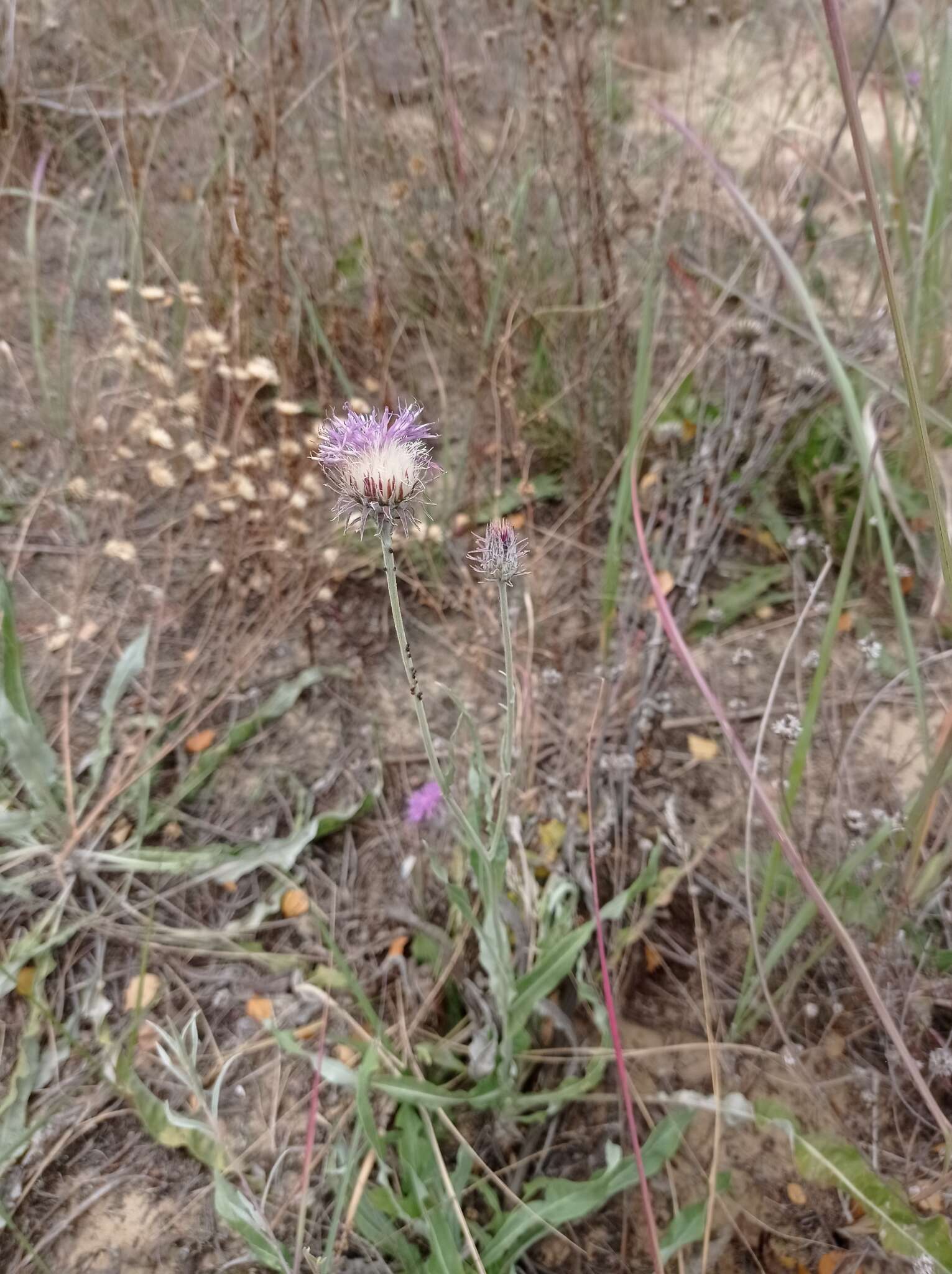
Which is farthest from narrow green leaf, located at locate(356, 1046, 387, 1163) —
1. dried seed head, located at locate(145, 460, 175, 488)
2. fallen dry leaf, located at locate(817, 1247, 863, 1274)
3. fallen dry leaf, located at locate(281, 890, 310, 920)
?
dried seed head, located at locate(145, 460, 175, 488)

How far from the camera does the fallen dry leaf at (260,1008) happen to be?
1.25 m

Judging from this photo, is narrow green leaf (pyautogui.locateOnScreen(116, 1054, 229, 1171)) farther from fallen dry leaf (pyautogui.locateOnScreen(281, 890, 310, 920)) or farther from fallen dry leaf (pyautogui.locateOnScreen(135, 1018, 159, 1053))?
fallen dry leaf (pyautogui.locateOnScreen(281, 890, 310, 920))

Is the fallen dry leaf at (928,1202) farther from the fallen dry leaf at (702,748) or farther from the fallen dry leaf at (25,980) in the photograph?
the fallen dry leaf at (25,980)

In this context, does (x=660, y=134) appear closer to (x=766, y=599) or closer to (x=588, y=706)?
(x=766, y=599)

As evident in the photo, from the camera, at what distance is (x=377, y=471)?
2.23 feet

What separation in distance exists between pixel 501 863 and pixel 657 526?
97cm

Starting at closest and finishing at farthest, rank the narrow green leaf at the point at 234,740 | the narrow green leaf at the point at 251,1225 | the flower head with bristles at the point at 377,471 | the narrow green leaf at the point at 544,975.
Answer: the flower head with bristles at the point at 377,471 < the narrow green leaf at the point at 251,1225 < the narrow green leaf at the point at 544,975 < the narrow green leaf at the point at 234,740

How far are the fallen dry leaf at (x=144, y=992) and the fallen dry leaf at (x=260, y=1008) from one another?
14cm

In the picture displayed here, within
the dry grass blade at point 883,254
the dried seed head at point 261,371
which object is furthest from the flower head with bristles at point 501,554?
the dried seed head at point 261,371

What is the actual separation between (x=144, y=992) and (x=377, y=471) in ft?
3.25

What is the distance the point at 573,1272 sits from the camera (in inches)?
40.1

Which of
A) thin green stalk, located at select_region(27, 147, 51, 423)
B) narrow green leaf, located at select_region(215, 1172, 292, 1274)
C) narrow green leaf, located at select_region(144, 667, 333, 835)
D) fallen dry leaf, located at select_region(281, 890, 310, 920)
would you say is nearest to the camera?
narrow green leaf, located at select_region(215, 1172, 292, 1274)

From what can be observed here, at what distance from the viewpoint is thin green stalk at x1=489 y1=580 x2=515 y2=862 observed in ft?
2.40

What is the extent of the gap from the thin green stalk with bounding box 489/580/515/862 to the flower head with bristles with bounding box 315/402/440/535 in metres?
0.11
